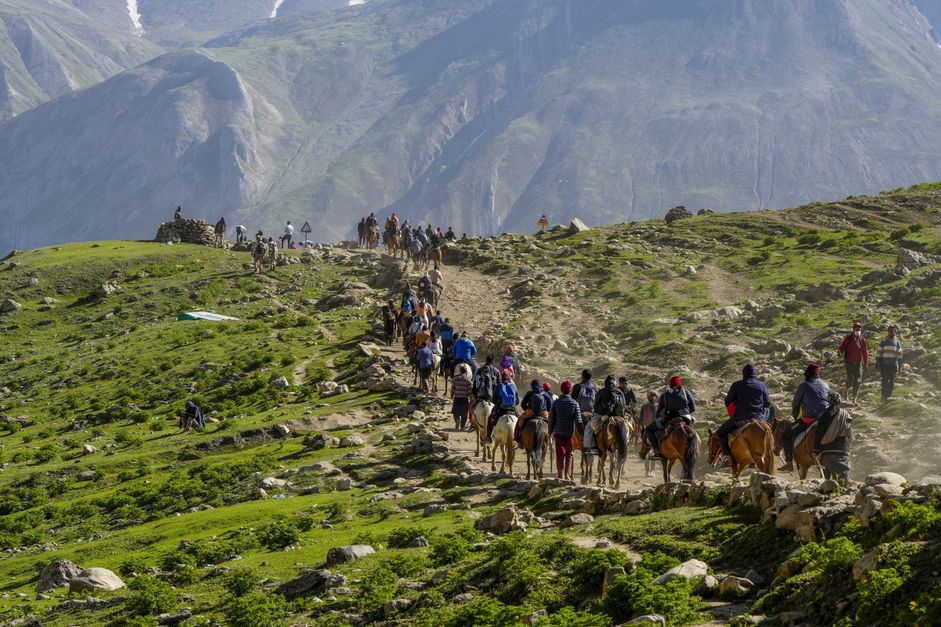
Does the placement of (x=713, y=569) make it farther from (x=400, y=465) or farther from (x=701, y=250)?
(x=701, y=250)

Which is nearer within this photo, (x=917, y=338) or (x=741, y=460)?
(x=741, y=460)

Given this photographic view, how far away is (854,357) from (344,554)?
60.8 ft

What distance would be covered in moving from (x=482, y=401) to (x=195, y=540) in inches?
351

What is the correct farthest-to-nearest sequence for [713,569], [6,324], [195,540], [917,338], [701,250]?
[6,324], [701,250], [917,338], [195,540], [713,569]

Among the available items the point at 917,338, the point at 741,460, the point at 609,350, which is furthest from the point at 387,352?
the point at 741,460

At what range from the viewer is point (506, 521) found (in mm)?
21922

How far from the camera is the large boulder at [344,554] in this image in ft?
68.1

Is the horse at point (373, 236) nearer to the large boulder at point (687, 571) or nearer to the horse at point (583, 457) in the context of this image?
the horse at point (583, 457)

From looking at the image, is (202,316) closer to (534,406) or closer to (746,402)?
(534,406)

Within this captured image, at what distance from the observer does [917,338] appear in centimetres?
3894

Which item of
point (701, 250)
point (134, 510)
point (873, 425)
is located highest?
point (701, 250)

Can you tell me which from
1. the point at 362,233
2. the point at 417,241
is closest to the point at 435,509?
the point at 417,241

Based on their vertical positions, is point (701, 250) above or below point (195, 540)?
above

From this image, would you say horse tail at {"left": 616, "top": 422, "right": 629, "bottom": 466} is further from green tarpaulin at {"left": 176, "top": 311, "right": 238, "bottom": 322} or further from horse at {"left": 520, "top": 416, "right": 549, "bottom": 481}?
green tarpaulin at {"left": 176, "top": 311, "right": 238, "bottom": 322}
